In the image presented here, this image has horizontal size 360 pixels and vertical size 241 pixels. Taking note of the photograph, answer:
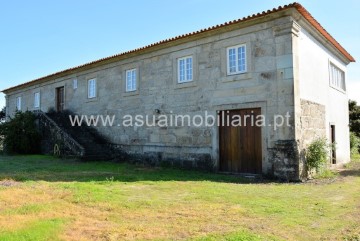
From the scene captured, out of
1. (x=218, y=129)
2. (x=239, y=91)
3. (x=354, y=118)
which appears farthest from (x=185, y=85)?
(x=354, y=118)

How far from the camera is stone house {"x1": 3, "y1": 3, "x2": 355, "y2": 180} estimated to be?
31.7 feet

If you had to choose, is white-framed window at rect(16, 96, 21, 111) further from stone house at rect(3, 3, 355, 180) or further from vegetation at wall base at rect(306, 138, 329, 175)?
vegetation at wall base at rect(306, 138, 329, 175)

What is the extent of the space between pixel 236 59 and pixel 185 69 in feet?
7.64

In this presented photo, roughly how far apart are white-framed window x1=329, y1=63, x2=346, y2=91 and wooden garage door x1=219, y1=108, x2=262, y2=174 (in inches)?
210

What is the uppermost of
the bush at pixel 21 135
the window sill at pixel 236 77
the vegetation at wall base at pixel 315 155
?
the window sill at pixel 236 77

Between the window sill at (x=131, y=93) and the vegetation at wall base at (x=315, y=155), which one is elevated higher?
the window sill at (x=131, y=93)

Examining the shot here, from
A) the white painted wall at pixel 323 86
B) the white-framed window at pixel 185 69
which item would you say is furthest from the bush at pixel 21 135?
the white painted wall at pixel 323 86

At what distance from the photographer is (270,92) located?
9.91 meters

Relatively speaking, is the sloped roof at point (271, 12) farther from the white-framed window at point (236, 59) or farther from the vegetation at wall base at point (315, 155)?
the vegetation at wall base at point (315, 155)

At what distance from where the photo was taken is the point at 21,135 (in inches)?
665

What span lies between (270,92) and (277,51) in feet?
4.21

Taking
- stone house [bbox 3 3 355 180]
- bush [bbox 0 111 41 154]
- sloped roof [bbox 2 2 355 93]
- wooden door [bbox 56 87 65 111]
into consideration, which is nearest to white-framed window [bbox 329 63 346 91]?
stone house [bbox 3 3 355 180]

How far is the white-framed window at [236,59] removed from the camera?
1064 centimetres

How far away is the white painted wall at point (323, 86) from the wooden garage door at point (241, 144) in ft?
6.13
